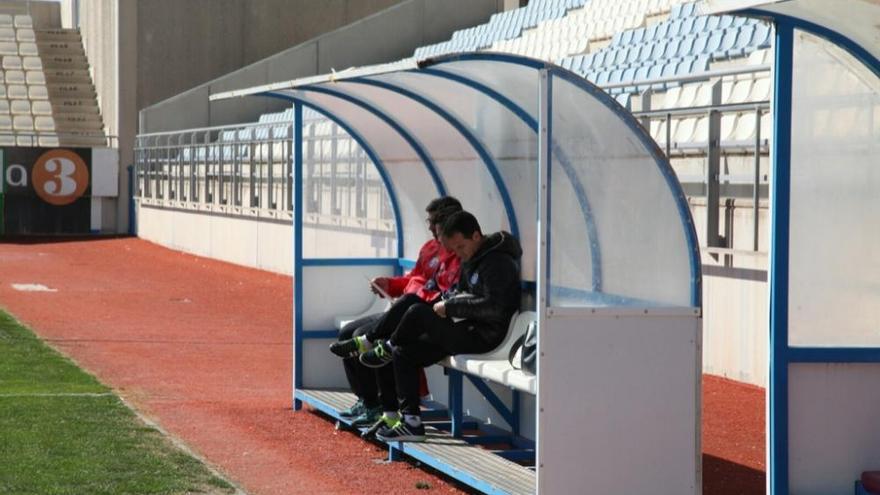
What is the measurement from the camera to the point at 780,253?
645 centimetres

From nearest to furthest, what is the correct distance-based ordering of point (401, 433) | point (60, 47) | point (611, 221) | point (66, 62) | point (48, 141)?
point (611, 221), point (401, 433), point (48, 141), point (66, 62), point (60, 47)

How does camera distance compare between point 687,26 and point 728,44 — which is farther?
point 687,26

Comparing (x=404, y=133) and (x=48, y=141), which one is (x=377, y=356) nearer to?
(x=404, y=133)

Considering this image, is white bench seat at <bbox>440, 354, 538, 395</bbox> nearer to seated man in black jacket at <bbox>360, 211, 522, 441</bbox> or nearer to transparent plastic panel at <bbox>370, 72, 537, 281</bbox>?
seated man in black jacket at <bbox>360, 211, 522, 441</bbox>

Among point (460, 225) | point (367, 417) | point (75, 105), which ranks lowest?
point (367, 417)

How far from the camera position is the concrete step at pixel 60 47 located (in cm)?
5397

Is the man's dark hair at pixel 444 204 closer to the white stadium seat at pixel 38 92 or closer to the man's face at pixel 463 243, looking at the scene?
the man's face at pixel 463 243

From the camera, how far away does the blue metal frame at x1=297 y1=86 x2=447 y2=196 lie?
36.0 ft

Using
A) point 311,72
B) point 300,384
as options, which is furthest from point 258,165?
point 300,384

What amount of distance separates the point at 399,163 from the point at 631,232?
445 cm

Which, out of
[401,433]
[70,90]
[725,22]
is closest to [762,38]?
[725,22]

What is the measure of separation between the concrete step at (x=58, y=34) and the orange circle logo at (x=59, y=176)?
1455 cm

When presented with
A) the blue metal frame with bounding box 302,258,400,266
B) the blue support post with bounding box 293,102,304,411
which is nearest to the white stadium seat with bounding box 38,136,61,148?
the blue metal frame with bounding box 302,258,400,266

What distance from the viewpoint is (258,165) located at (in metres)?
29.3
